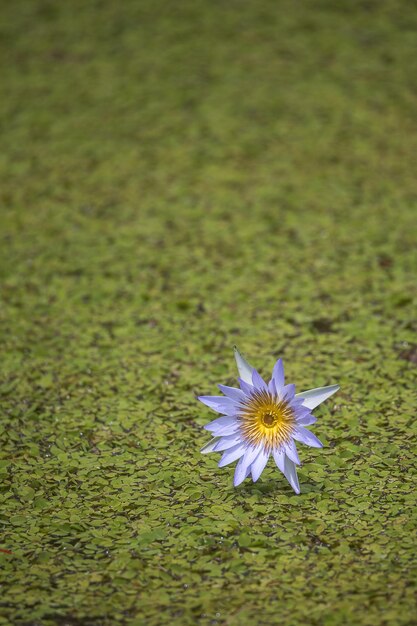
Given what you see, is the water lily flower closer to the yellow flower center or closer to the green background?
the yellow flower center

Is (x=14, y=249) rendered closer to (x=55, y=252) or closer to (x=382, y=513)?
(x=55, y=252)

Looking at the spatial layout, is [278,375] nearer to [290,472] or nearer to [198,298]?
[290,472]

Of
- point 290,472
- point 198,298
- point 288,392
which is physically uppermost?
point 198,298

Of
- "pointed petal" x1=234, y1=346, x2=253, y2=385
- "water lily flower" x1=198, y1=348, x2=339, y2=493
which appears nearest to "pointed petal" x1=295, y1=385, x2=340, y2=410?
"water lily flower" x1=198, y1=348, x2=339, y2=493

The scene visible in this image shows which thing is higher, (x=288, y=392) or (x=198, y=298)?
(x=198, y=298)

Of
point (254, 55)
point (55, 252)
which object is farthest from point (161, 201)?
point (254, 55)

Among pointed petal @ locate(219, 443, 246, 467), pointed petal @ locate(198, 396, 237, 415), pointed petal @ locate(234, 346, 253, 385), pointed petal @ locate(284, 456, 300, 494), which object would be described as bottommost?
pointed petal @ locate(284, 456, 300, 494)

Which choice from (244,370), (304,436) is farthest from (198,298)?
(304,436)
